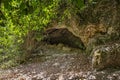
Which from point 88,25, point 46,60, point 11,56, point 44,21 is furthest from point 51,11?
point 11,56

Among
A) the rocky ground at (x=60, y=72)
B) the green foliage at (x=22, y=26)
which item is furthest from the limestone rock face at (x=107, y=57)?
the green foliage at (x=22, y=26)

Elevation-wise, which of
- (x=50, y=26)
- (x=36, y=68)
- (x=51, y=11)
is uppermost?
(x=51, y=11)

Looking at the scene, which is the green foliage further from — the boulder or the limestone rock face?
the boulder

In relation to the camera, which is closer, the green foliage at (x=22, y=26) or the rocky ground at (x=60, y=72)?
the rocky ground at (x=60, y=72)

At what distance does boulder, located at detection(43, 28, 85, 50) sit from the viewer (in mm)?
19795

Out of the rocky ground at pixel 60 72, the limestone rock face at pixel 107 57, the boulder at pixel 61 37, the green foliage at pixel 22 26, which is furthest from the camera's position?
the boulder at pixel 61 37

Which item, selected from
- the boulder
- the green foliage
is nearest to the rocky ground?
the green foliage

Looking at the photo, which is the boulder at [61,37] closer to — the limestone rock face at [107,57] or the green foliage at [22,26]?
the green foliage at [22,26]

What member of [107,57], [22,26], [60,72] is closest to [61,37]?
[22,26]

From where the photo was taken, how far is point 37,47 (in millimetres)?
19516

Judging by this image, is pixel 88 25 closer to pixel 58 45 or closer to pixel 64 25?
pixel 64 25

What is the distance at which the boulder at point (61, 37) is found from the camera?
19.8 metres

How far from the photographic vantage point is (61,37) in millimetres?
20812

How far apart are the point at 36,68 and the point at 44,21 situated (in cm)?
305
